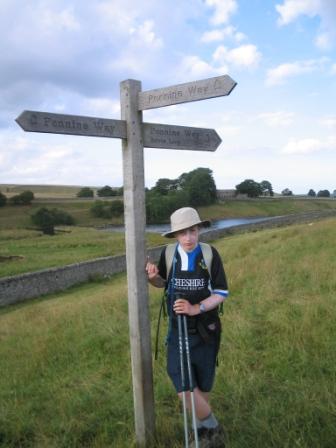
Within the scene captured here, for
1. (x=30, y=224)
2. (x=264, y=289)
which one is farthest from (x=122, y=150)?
(x=30, y=224)

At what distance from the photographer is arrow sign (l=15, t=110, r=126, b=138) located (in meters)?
2.76

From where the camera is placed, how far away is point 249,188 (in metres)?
112

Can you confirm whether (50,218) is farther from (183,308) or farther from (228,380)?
(183,308)

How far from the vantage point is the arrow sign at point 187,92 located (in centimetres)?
276

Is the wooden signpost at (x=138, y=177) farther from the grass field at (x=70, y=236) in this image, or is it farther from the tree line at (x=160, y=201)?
the tree line at (x=160, y=201)

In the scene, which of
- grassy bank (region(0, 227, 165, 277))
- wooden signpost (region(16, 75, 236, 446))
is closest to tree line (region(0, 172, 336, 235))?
grassy bank (region(0, 227, 165, 277))

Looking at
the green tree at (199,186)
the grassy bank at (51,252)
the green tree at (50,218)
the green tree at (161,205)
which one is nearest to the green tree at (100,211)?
the green tree at (50,218)

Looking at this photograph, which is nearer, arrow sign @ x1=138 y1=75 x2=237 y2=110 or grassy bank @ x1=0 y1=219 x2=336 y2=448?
arrow sign @ x1=138 y1=75 x2=237 y2=110

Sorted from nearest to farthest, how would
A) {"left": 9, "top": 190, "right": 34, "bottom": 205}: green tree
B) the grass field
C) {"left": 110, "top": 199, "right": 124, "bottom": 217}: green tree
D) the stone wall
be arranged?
the stone wall, the grass field, {"left": 110, "top": 199, "right": 124, "bottom": 217}: green tree, {"left": 9, "top": 190, "right": 34, "bottom": 205}: green tree

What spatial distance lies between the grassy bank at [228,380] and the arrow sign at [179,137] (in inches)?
85.4

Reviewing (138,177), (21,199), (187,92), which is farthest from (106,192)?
(187,92)

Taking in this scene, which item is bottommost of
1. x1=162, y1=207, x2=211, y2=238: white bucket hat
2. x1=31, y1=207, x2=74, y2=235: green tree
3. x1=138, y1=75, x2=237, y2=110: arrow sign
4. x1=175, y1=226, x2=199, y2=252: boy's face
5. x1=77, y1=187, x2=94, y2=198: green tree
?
x1=31, y1=207, x2=74, y2=235: green tree

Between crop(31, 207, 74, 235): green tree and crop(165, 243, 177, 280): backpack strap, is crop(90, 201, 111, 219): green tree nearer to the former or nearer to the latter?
crop(31, 207, 74, 235): green tree

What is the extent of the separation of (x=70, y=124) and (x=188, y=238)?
3.89 feet
